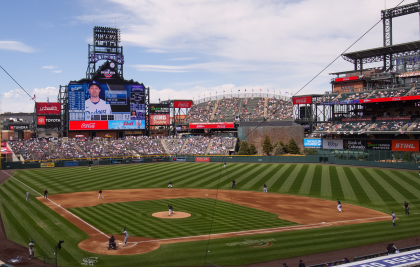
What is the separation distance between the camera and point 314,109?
276 feet

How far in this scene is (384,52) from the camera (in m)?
70.4

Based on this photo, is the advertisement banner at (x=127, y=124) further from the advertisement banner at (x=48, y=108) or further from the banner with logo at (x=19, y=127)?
the banner with logo at (x=19, y=127)

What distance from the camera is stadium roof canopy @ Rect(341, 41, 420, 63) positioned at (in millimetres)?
65562

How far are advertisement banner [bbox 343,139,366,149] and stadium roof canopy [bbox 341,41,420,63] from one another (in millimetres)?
18551

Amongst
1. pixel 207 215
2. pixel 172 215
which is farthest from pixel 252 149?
pixel 172 215

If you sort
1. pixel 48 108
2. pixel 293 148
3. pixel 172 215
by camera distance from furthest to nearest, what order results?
pixel 48 108 < pixel 293 148 < pixel 172 215

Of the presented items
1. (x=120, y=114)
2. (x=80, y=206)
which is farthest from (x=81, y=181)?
(x=120, y=114)

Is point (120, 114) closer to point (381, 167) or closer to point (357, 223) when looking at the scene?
point (381, 167)

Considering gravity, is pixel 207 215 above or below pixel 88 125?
below

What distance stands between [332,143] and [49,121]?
199 feet

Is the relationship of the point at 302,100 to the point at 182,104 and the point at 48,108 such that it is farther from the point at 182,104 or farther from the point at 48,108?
the point at 48,108

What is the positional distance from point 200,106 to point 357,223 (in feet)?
252

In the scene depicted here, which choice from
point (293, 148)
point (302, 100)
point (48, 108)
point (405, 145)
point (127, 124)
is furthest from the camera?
point (302, 100)

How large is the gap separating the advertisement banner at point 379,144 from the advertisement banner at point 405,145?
96cm
